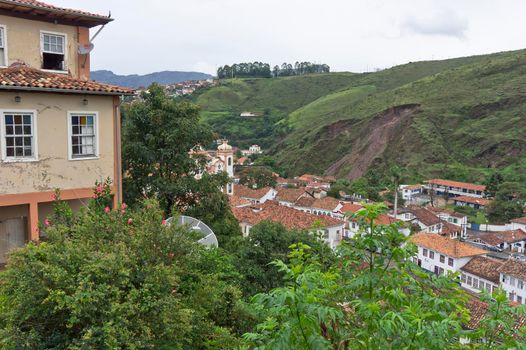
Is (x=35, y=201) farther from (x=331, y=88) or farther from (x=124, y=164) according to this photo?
(x=331, y=88)

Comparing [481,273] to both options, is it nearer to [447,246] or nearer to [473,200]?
[447,246]

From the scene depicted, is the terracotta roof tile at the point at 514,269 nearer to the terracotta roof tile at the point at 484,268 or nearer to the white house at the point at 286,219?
the terracotta roof tile at the point at 484,268

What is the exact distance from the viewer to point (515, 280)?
35219 mm

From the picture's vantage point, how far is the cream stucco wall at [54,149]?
1103 centimetres

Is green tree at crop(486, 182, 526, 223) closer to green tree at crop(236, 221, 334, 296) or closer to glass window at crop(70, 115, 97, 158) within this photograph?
green tree at crop(236, 221, 334, 296)

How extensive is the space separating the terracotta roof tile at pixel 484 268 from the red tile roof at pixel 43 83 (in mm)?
34835

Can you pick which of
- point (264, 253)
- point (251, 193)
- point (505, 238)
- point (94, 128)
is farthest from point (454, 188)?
point (94, 128)

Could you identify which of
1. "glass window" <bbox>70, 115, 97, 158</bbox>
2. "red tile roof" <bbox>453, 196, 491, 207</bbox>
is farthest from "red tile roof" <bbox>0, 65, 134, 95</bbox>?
"red tile roof" <bbox>453, 196, 491, 207</bbox>

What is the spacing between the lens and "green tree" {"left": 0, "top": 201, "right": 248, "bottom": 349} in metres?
5.52

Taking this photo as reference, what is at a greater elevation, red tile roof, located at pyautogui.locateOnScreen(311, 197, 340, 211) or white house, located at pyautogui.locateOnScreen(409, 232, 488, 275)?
red tile roof, located at pyautogui.locateOnScreen(311, 197, 340, 211)

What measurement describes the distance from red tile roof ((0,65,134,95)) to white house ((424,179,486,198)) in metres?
78.0

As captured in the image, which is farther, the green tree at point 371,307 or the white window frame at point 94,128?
the white window frame at point 94,128

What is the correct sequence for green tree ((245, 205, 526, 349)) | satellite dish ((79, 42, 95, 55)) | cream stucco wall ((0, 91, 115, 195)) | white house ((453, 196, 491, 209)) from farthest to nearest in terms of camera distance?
white house ((453, 196, 491, 209)) < satellite dish ((79, 42, 95, 55)) < cream stucco wall ((0, 91, 115, 195)) < green tree ((245, 205, 526, 349))

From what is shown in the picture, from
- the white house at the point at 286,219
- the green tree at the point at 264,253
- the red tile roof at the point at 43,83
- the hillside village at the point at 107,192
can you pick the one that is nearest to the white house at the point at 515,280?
the white house at the point at 286,219
